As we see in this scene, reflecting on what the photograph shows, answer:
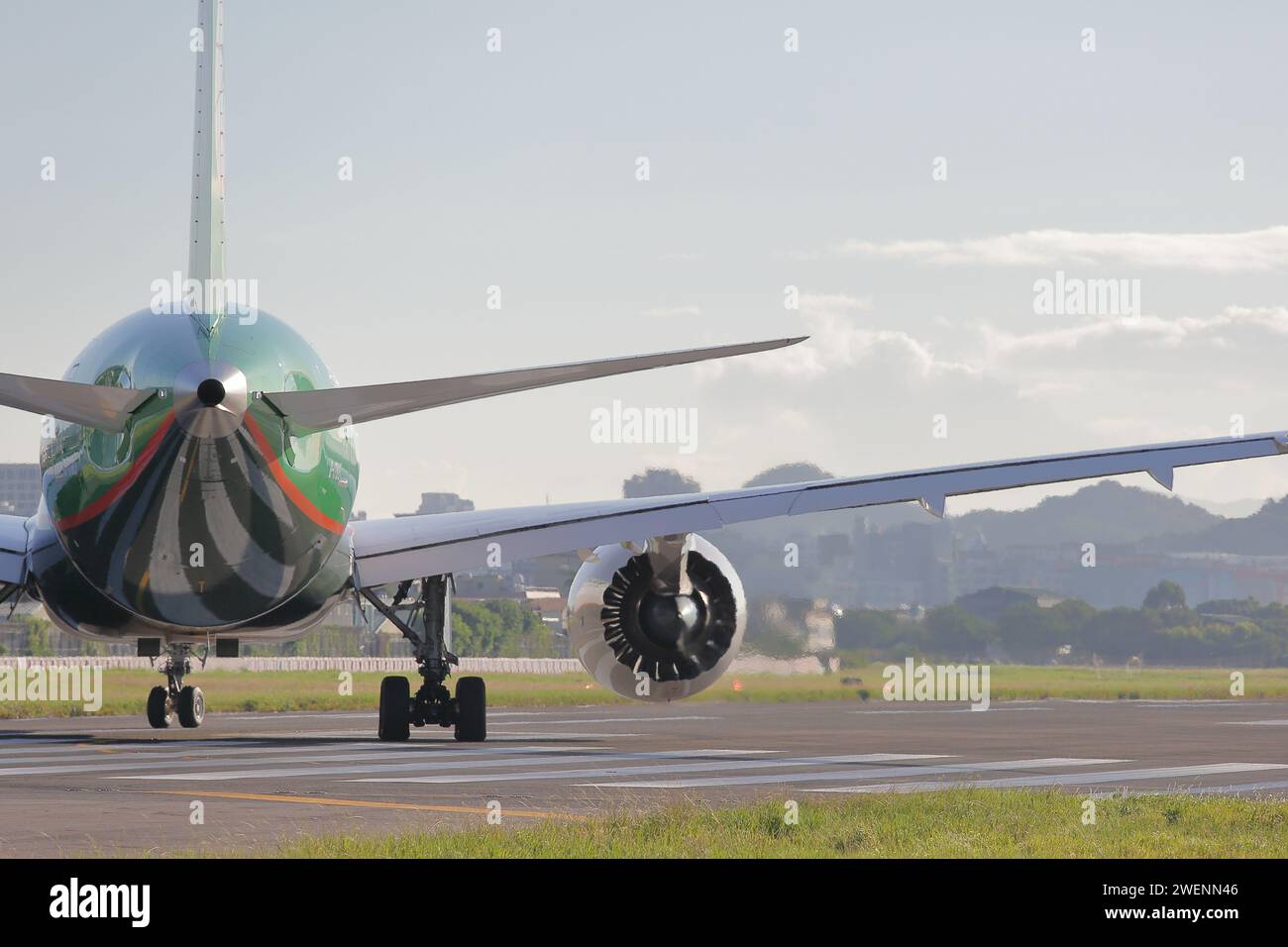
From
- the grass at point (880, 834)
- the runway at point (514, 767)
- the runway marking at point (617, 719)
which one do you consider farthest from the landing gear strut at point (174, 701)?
the grass at point (880, 834)

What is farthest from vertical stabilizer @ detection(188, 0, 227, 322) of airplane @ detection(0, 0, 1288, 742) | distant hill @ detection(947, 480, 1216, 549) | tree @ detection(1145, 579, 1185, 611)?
distant hill @ detection(947, 480, 1216, 549)

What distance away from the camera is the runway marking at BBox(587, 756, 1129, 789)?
18.4 metres

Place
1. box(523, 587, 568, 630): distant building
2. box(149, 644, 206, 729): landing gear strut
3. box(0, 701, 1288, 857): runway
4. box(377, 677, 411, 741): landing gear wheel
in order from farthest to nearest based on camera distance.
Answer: box(523, 587, 568, 630): distant building
box(149, 644, 206, 729): landing gear strut
box(377, 677, 411, 741): landing gear wheel
box(0, 701, 1288, 857): runway

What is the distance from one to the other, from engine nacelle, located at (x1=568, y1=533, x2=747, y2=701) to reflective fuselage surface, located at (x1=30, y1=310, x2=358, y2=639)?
4.88 m

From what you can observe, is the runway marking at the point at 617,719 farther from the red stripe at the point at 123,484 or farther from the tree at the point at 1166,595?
the tree at the point at 1166,595

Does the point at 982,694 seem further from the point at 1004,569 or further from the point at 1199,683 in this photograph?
the point at 1004,569

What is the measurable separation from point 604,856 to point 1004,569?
6851 cm

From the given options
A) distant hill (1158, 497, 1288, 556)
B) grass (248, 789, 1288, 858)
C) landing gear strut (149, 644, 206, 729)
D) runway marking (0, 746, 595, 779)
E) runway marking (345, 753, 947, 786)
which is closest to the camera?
grass (248, 789, 1288, 858)

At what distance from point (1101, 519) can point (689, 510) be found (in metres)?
79.9

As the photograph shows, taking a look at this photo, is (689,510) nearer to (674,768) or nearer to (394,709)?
(674,768)

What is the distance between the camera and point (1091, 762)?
884 inches

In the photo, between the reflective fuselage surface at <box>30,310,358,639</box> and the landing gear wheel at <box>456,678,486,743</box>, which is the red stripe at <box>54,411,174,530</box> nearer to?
the reflective fuselage surface at <box>30,310,358,639</box>

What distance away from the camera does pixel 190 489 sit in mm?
20234
